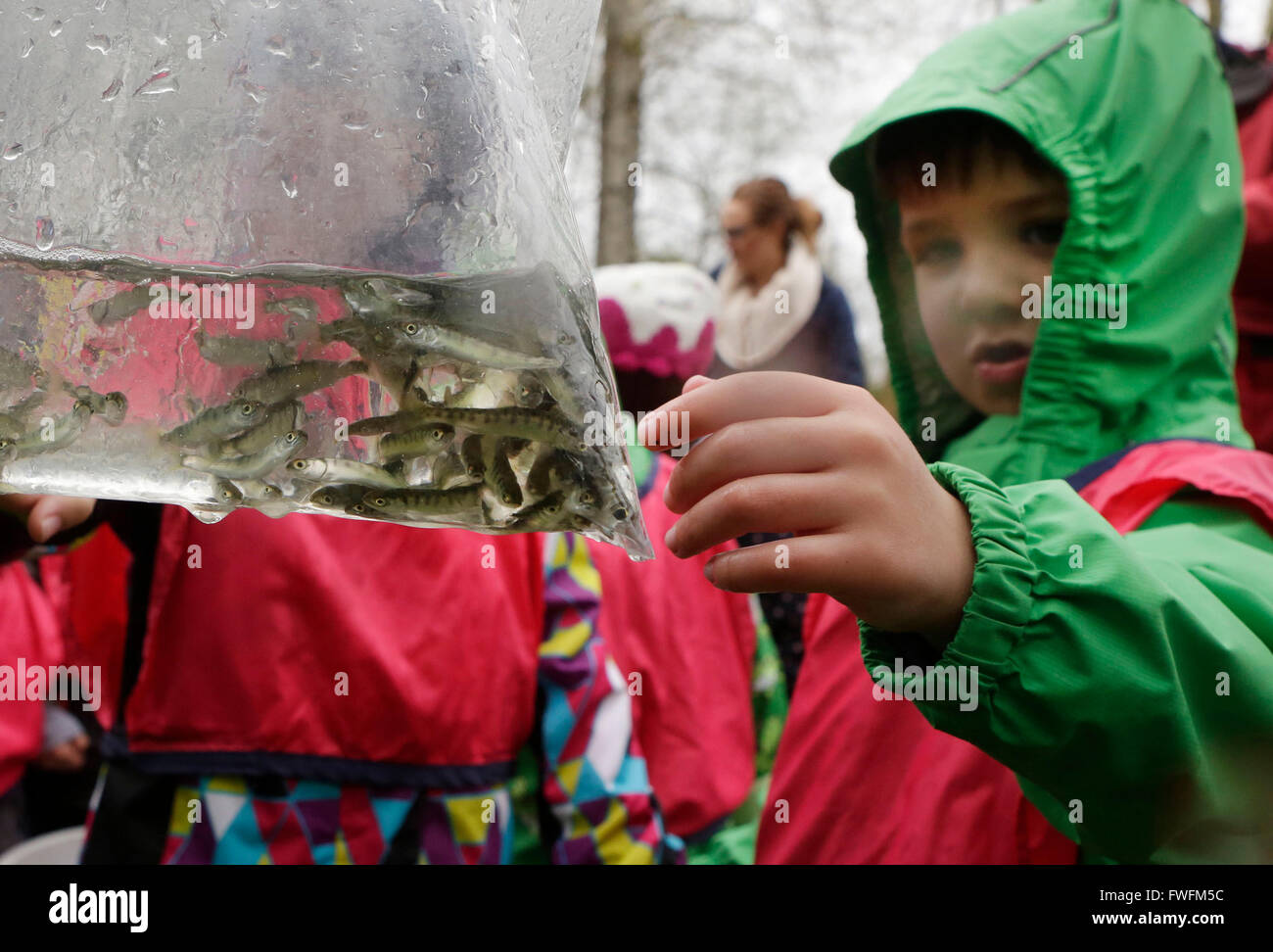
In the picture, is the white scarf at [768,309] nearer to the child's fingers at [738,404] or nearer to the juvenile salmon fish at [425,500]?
the child's fingers at [738,404]

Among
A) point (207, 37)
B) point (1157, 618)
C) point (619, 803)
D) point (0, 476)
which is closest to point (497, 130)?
point (207, 37)

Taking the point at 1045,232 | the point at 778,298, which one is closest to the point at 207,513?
the point at 1045,232

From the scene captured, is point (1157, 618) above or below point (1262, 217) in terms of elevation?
below

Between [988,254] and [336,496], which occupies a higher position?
[988,254]

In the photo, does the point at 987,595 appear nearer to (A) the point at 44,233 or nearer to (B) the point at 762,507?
(B) the point at 762,507

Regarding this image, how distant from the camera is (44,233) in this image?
67cm

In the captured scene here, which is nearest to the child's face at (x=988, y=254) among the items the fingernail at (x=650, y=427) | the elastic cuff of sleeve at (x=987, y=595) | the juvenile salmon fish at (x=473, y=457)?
the elastic cuff of sleeve at (x=987, y=595)

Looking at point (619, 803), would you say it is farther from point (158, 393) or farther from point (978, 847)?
point (158, 393)

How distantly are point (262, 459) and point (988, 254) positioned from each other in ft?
3.61

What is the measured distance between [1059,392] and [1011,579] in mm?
712

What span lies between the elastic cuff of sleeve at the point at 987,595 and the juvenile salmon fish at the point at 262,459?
48 centimetres

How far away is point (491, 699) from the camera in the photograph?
1715mm

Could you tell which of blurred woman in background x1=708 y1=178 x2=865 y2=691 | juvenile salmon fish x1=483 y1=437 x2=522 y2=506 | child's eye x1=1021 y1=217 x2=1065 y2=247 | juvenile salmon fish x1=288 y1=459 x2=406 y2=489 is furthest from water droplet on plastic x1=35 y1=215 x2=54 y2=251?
blurred woman in background x1=708 y1=178 x2=865 y2=691

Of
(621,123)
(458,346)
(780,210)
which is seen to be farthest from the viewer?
(621,123)
